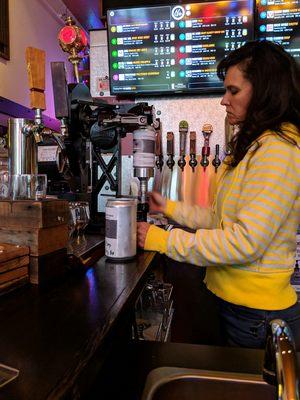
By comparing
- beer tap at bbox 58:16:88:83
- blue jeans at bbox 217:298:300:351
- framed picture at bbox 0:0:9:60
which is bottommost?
blue jeans at bbox 217:298:300:351

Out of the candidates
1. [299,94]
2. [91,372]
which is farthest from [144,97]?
[91,372]

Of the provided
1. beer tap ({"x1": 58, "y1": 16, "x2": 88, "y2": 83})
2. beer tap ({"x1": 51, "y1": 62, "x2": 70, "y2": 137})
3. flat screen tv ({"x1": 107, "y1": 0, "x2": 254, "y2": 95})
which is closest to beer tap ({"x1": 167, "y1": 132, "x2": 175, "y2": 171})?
flat screen tv ({"x1": 107, "y1": 0, "x2": 254, "y2": 95})

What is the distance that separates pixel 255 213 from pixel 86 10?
3149mm

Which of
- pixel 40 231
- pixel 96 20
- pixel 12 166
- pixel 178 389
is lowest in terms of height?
pixel 178 389

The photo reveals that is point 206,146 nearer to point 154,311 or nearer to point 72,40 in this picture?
point 72,40

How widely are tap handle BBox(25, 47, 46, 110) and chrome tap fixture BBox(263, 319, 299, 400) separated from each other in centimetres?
78

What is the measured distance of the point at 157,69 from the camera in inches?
82.3

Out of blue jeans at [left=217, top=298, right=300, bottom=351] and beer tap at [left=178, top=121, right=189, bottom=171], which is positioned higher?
beer tap at [left=178, top=121, right=189, bottom=171]

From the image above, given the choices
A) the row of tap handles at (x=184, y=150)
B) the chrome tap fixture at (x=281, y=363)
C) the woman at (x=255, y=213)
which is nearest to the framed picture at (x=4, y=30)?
the row of tap handles at (x=184, y=150)

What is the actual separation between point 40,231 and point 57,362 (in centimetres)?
35

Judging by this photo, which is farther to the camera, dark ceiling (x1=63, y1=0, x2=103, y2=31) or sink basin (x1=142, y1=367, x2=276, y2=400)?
dark ceiling (x1=63, y1=0, x2=103, y2=31)

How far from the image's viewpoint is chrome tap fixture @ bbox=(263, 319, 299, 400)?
378 mm

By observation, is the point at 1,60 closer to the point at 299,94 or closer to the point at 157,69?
the point at 157,69

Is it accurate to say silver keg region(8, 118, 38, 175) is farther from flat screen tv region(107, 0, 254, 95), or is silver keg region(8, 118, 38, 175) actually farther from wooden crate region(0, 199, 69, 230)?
flat screen tv region(107, 0, 254, 95)
